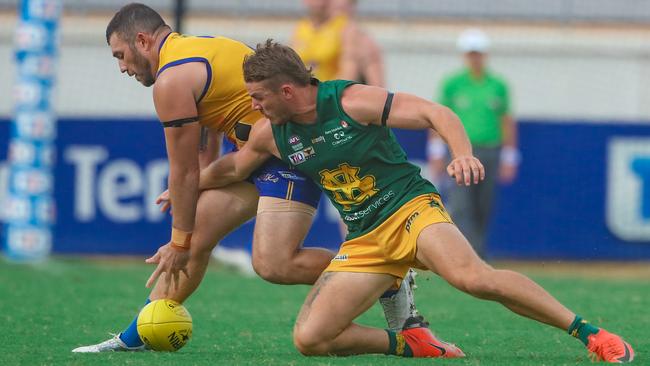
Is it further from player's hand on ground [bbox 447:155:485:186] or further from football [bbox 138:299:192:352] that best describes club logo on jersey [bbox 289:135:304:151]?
football [bbox 138:299:192:352]

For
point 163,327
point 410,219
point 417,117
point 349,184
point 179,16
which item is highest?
point 179,16

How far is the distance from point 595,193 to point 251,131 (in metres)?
6.95

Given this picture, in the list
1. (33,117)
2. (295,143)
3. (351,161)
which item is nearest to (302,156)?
(295,143)

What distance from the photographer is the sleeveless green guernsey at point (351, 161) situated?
244 inches

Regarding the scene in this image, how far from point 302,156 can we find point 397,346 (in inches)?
42.6

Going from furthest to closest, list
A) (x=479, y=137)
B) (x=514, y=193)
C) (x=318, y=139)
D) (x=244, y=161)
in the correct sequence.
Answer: (x=514, y=193)
(x=479, y=137)
(x=244, y=161)
(x=318, y=139)

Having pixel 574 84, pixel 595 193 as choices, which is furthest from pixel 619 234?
pixel 574 84

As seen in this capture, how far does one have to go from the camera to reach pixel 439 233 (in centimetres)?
608

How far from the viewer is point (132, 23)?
645cm

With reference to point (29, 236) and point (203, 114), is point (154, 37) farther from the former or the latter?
point (29, 236)

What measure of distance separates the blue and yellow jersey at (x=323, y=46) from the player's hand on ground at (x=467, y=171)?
204 inches

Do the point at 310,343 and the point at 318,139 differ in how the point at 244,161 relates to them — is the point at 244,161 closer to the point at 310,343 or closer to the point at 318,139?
the point at 318,139

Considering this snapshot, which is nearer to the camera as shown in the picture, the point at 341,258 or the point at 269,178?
the point at 341,258

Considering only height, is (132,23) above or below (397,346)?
above
